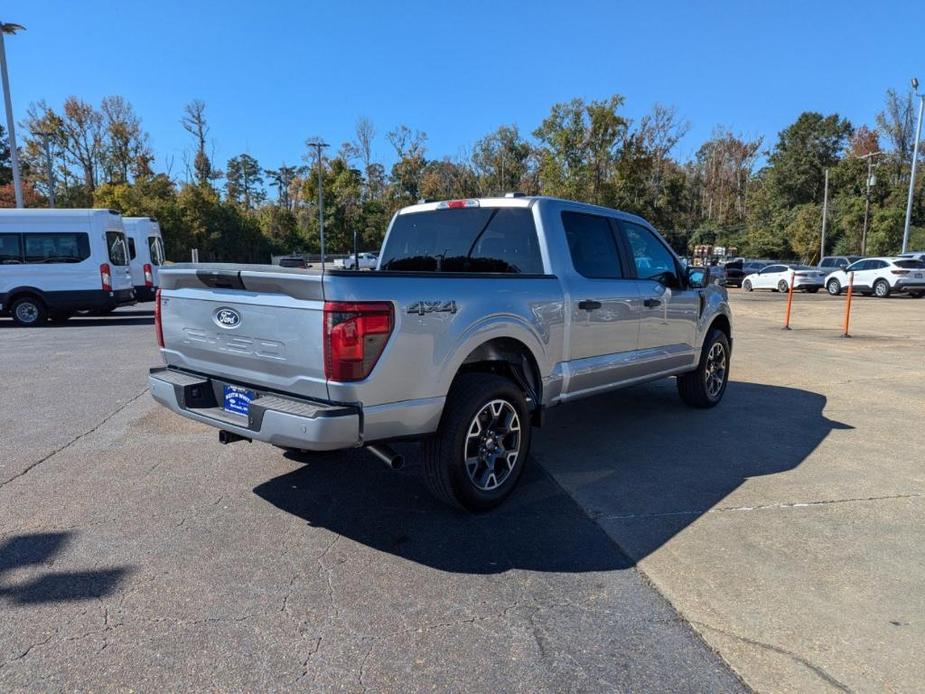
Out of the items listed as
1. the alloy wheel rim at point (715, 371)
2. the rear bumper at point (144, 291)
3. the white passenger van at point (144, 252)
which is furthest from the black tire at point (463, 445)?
the rear bumper at point (144, 291)

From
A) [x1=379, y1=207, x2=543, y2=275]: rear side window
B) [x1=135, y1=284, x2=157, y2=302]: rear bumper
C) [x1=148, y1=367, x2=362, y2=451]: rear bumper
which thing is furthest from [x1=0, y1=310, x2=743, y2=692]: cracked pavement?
[x1=135, y1=284, x2=157, y2=302]: rear bumper

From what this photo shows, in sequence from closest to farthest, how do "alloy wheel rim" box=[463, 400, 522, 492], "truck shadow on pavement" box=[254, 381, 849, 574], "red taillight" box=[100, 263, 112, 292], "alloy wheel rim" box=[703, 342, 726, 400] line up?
"truck shadow on pavement" box=[254, 381, 849, 574]
"alloy wheel rim" box=[463, 400, 522, 492]
"alloy wheel rim" box=[703, 342, 726, 400]
"red taillight" box=[100, 263, 112, 292]

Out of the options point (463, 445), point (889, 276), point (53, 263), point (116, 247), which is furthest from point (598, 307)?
point (889, 276)

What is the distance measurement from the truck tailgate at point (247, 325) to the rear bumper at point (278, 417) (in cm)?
9

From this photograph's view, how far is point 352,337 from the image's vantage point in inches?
121

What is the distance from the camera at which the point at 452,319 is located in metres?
3.51

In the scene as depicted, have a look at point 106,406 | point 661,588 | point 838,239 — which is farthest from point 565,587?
point 838,239

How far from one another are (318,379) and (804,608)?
2.59 metres

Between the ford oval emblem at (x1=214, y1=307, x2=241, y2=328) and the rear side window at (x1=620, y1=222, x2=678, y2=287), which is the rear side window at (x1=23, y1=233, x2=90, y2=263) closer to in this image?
the ford oval emblem at (x1=214, y1=307, x2=241, y2=328)

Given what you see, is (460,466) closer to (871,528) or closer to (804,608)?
(804,608)

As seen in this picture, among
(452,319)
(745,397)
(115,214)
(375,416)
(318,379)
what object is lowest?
(745,397)

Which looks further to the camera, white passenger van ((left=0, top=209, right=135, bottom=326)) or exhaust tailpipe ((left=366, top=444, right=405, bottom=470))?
white passenger van ((left=0, top=209, right=135, bottom=326))

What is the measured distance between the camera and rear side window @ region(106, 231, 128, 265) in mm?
14672

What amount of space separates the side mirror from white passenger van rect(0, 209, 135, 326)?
13.5 metres
